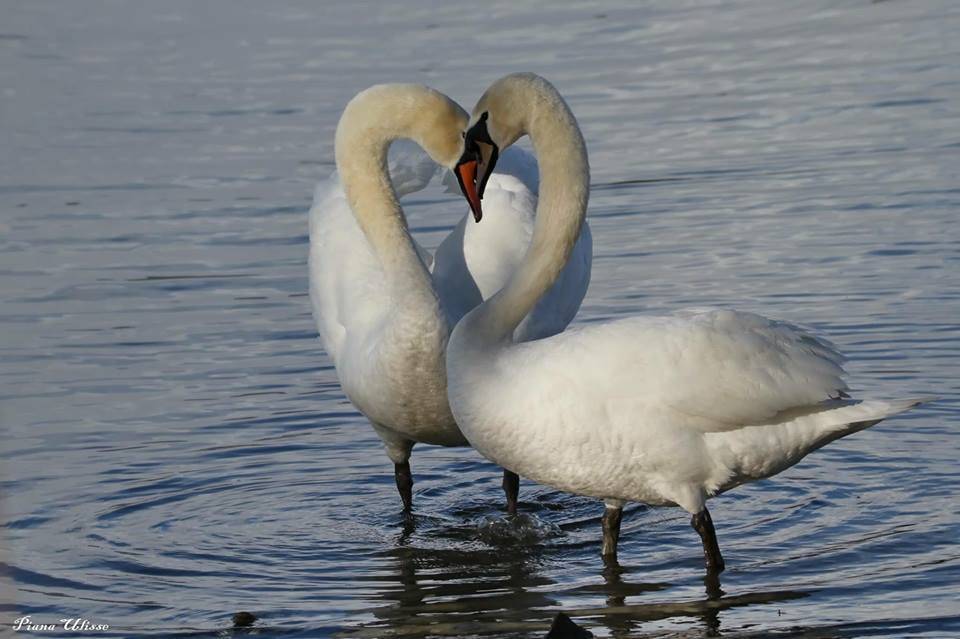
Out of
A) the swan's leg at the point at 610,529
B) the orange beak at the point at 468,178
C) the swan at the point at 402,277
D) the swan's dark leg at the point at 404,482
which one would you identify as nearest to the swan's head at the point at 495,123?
the orange beak at the point at 468,178

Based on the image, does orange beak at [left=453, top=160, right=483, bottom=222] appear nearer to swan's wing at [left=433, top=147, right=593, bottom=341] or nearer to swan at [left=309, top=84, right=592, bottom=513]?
swan at [left=309, top=84, right=592, bottom=513]

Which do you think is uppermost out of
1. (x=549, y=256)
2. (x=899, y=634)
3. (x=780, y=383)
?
(x=549, y=256)

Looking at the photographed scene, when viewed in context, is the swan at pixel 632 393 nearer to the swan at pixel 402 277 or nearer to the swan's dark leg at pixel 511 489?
the swan at pixel 402 277

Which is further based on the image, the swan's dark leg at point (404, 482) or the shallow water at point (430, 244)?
the swan's dark leg at point (404, 482)

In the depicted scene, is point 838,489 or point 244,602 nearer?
point 244,602

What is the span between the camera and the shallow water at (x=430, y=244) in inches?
248

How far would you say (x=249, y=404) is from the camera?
8.52m

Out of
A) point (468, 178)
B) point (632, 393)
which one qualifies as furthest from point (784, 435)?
point (468, 178)

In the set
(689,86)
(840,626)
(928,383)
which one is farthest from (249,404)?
(689,86)

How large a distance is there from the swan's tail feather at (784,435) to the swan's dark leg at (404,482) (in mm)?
1618

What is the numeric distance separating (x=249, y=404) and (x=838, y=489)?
8.99 ft

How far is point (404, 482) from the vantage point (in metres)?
7.38

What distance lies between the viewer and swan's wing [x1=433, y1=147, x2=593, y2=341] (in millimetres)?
7312

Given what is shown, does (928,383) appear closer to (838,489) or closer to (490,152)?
(838,489)
